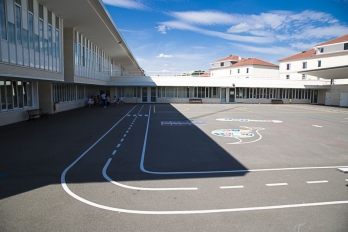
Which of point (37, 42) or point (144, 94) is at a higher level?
point (37, 42)

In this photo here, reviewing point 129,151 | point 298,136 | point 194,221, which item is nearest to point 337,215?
point 194,221

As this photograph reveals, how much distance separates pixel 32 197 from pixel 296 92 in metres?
49.1

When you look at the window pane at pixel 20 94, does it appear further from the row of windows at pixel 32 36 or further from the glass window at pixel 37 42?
the glass window at pixel 37 42

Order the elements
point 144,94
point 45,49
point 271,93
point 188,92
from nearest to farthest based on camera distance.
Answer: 1. point 45,49
2. point 144,94
3. point 188,92
4. point 271,93

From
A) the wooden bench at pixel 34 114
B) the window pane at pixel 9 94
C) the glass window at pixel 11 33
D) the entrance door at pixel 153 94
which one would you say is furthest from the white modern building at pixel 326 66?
A: the window pane at pixel 9 94

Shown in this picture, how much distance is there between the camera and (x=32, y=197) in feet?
18.0

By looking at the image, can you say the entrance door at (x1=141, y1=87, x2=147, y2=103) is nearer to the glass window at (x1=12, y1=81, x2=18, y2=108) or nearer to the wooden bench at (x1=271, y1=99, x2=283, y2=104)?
the wooden bench at (x1=271, y1=99, x2=283, y2=104)

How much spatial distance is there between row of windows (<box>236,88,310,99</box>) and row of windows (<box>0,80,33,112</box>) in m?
34.4

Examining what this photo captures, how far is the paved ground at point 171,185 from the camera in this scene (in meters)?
4.57

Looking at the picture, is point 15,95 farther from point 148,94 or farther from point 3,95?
point 148,94

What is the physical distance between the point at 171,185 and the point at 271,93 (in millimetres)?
43829

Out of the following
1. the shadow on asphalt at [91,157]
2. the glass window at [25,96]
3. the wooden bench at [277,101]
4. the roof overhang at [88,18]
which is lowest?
the shadow on asphalt at [91,157]

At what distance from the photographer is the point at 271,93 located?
4581cm

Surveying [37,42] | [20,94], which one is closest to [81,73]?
[20,94]
